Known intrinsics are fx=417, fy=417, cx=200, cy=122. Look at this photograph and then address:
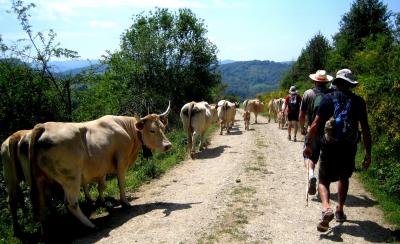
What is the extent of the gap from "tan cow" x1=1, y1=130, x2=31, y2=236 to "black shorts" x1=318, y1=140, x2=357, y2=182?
483cm

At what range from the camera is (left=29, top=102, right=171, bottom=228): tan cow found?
665 cm

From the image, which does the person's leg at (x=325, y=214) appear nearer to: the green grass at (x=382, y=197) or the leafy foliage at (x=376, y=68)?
the green grass at (x=382, y=197)

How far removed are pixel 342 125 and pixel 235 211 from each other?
2.52 m

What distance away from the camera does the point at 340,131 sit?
632 centimetres

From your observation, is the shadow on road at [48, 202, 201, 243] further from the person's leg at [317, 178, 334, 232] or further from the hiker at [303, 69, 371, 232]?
the hiker at [303, 69, 371, 232]

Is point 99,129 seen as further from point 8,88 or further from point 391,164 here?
point 391,164

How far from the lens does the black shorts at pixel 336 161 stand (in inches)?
253

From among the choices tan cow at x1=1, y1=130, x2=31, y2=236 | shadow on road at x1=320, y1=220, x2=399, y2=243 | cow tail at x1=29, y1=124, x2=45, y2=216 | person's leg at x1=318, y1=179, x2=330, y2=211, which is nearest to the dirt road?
shadow on road at x1=320, y1=220, x2=399, y2=243

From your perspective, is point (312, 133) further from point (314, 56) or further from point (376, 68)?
point (314, 56)

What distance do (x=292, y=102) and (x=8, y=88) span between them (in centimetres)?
975

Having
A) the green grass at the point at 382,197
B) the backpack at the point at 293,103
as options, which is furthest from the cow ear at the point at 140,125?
the backpack at the point at 293,103

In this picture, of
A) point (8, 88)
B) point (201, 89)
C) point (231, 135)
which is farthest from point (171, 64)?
point (8, 88)

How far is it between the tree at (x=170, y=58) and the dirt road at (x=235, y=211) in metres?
18.9

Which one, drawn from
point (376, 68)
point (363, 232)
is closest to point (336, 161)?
point (363, 232)
